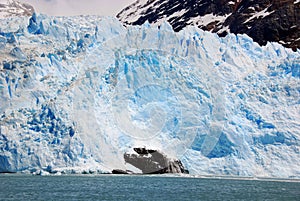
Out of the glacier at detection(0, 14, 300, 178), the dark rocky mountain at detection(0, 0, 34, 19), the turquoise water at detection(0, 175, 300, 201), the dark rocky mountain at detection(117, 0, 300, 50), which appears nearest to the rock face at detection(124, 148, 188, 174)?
the glacier at detection(0, 14, 300, 178)

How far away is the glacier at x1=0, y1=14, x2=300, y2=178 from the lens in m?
28.0

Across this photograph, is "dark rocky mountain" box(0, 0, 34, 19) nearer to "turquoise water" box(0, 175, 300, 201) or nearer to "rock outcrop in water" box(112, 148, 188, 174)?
"rock outcrop in water" box(112, 148, 188, 174)

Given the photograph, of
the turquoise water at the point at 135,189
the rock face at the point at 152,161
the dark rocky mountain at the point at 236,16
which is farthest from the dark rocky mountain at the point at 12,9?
the turquoise water at the point at 135,189

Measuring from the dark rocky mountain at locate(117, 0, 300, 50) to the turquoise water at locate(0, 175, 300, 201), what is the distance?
125 feet

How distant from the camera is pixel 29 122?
2844cm

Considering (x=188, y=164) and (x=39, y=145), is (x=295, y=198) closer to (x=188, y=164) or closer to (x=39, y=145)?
(x=188, y=164)

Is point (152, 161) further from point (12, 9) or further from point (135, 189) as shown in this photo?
point (12, 9)

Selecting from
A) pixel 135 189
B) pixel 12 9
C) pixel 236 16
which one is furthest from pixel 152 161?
pixel 12 9

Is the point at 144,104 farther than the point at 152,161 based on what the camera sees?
Yes

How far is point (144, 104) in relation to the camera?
1216 inches

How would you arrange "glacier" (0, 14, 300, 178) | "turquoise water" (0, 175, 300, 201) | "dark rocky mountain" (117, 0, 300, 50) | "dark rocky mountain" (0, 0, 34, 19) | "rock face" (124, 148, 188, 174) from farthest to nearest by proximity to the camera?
"dark rocky mountain" (0, 0, 34, 19) → "dark rocky mountain" (117, 0, 300, 50) → "rock face" (124, 148, 188, 174) → "glacier" (0, 14, 300, 178) → "turquoise water" (0, 175, 300, 201)

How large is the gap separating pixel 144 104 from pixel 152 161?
132 inches

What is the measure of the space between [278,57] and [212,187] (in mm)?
13298

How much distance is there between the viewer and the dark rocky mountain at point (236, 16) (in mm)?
64812
